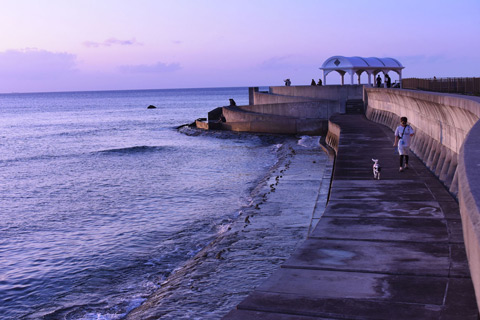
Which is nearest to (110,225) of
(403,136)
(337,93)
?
(403,136)

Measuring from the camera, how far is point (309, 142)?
3662cm

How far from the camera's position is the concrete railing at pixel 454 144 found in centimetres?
373

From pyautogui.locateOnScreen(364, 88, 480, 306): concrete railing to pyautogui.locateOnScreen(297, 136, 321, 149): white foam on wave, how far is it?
9227mm

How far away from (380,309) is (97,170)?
2606 cm

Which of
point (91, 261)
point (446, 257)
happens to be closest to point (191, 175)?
point (91, 261)

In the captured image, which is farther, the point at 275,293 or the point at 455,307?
the point at 275,293

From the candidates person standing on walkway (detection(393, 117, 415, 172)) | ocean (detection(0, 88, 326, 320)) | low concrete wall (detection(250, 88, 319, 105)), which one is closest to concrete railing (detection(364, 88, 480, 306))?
person standing on walkway (detection(393, 117, 415, 172))

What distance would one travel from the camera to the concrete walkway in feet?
Answer: 17.5

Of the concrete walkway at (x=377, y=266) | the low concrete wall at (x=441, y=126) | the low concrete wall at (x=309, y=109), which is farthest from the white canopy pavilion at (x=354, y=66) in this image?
the concrete walkway at (x=377, y=266)

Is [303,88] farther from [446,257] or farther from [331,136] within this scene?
[446,257]

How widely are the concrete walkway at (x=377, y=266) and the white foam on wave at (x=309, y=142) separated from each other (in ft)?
73.8

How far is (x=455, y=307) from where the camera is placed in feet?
17.2

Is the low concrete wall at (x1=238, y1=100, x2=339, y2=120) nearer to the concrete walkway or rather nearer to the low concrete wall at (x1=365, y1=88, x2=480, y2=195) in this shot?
the low concrete wall at (x1=365, y1=88, x2=480, y2=195)

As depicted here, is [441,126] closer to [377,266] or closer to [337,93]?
[377,266]
